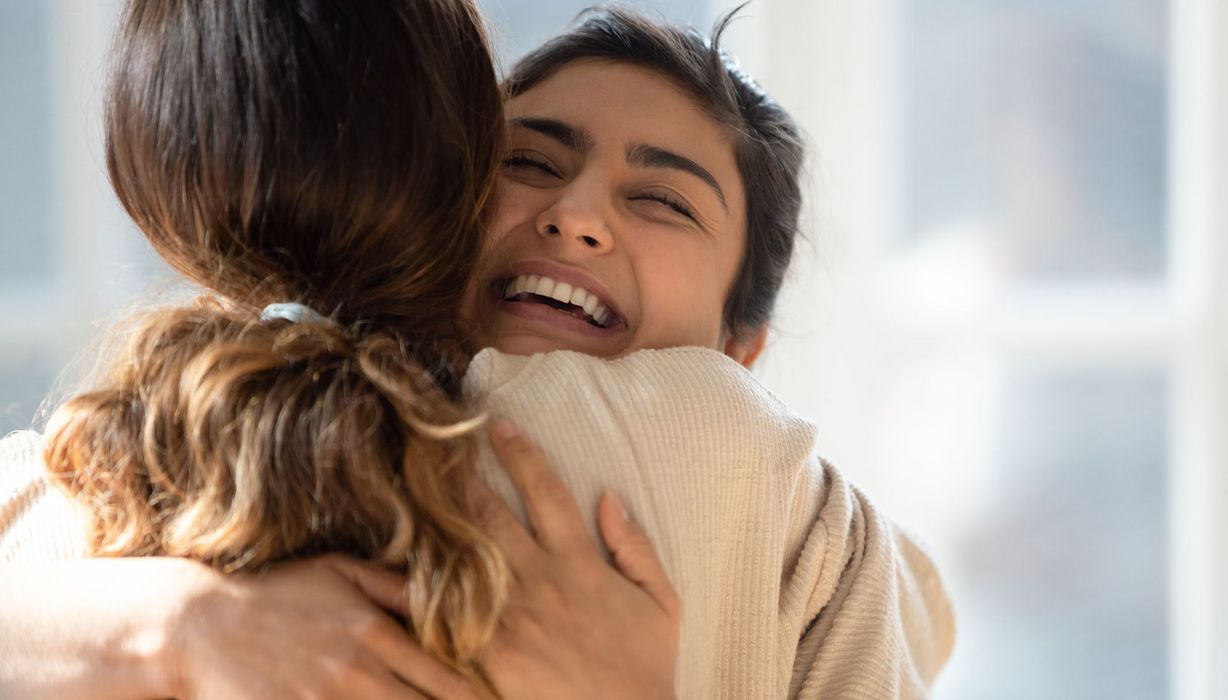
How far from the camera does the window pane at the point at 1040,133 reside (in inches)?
96.5

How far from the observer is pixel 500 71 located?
1.23 metres

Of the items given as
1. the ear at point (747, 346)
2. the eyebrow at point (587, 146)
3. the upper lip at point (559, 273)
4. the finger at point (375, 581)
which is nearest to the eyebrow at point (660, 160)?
the eyebrow at point (587, 146)

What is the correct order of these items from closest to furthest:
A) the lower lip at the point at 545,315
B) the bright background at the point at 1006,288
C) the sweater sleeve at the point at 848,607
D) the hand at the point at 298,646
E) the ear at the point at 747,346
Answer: the hand at the point at 298,646
the sweater sleeve at the point at 848,607
the lower lip at the point at 545,315
the ear at the point at 747,346
the bright background at the point at 1006,288

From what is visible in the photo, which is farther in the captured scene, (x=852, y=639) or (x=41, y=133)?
(x=41, y=133)

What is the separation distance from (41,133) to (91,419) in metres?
1.81

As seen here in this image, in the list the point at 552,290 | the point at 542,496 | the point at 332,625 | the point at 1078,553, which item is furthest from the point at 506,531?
the point at 1078,553

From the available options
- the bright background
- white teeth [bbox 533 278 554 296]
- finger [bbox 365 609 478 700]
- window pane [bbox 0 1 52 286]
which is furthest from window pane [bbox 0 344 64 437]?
finger [bbox 365 609 478 700]

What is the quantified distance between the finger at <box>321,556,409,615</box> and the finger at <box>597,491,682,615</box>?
6.4 inches

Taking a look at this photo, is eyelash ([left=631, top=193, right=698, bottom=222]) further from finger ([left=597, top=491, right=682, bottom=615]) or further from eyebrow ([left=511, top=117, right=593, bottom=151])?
finger ([left=597, top=491, right=682, bottom=615])

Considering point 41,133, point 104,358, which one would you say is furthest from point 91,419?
point 41,133

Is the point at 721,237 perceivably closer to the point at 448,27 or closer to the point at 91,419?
the point at 448,27

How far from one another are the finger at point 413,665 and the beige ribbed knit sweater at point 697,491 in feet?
0.47

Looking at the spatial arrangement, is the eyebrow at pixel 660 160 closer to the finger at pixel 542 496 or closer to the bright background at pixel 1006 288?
the finger at pixel 542 496

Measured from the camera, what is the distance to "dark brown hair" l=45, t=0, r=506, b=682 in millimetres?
858
